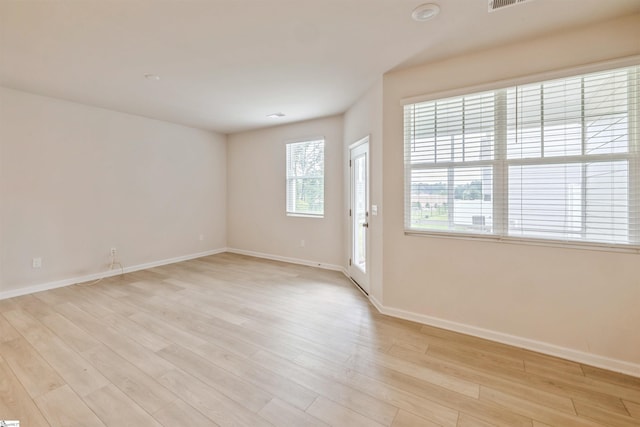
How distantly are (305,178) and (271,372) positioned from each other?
352 centimetres

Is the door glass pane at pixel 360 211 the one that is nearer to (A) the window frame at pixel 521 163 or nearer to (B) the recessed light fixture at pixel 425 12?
(A) the window frame at pixel 521 163

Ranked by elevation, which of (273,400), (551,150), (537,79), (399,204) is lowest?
(273,400)

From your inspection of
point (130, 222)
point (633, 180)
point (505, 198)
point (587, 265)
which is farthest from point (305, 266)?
point (633, 180)

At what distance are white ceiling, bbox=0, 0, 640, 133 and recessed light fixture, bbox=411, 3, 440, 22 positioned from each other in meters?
0.05

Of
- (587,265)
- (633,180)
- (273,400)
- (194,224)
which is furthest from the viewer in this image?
(194,224)

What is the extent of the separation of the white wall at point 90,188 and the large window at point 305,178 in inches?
76.2

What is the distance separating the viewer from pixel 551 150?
2250 mm

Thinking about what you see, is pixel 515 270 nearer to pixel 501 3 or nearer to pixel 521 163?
pixel 521 163

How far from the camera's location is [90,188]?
4.05 m

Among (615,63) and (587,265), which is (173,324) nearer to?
(587,265)

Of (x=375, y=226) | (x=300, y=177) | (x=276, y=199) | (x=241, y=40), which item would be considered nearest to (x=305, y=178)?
(x=300, y=177)

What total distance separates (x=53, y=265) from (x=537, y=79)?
5973 mm

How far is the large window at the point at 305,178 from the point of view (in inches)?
192

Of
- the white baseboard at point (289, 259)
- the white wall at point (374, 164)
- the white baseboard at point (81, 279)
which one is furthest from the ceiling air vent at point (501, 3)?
the white baseboard at point (81, 279)
